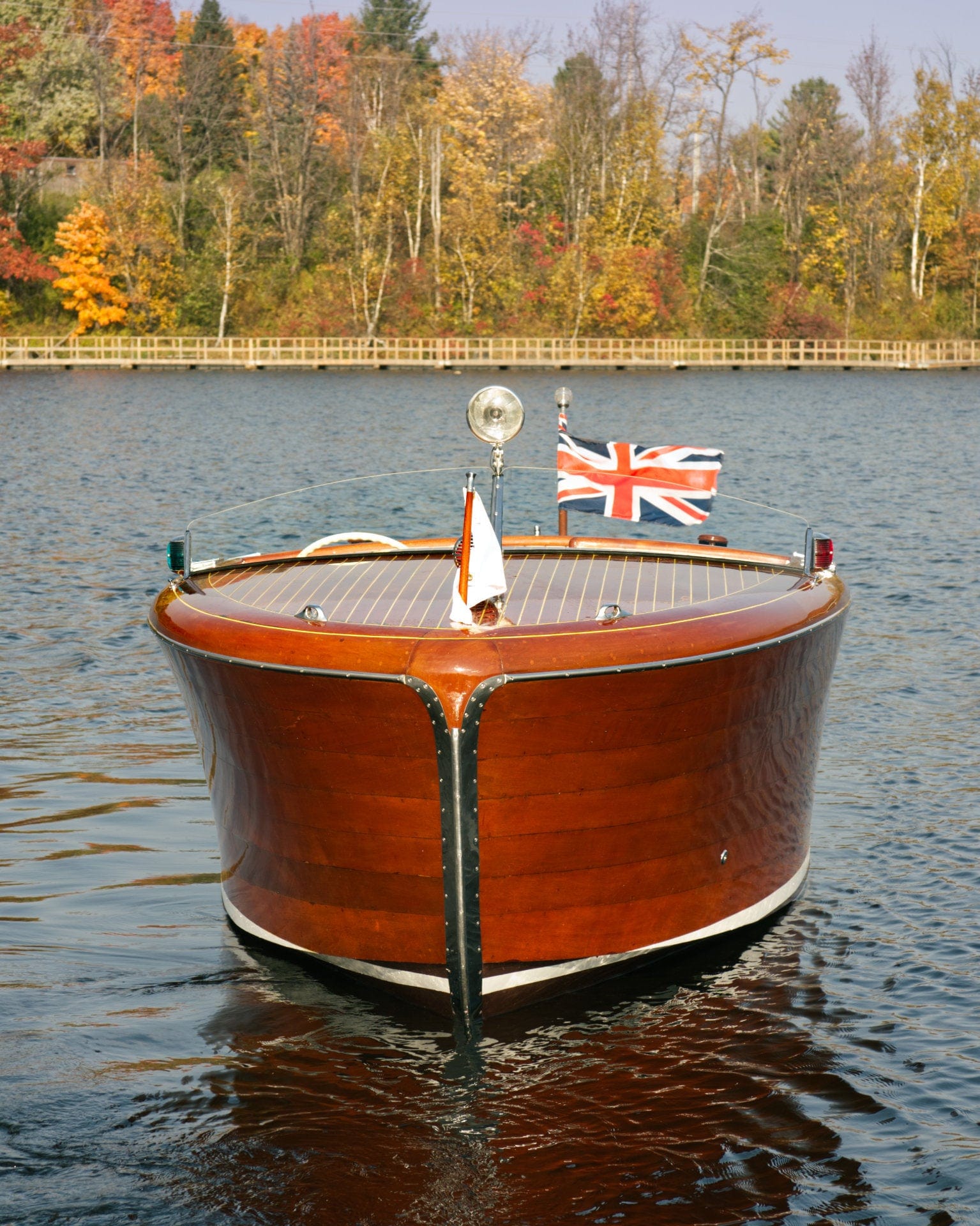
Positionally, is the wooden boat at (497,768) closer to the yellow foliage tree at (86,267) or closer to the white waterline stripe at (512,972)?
the white waterline stripe at (512,972)

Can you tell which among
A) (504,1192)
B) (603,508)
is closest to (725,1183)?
(504,1192)

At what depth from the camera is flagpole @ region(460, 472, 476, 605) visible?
613 cm

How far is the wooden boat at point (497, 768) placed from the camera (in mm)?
6137

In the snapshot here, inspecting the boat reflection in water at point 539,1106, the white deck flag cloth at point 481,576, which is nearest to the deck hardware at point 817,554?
the boat reflection in water at point 539,1106

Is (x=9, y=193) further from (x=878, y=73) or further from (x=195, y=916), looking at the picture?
(x=195, y=916)

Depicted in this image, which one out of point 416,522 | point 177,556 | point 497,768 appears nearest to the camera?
point 497,768

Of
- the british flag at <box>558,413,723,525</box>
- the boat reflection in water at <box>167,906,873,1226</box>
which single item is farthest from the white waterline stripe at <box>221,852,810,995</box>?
the british flag at <box>558,413,723,525</box>

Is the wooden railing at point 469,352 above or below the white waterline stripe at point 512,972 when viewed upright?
above

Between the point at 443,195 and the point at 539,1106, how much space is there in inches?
3210

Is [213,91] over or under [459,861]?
over

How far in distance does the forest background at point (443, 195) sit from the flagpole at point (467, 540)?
75857mm

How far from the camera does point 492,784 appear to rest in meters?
6.16

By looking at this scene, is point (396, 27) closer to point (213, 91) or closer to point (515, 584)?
point (213, 91)

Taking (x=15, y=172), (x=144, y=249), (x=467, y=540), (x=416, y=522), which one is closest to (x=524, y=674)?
(x=467, y=540)
